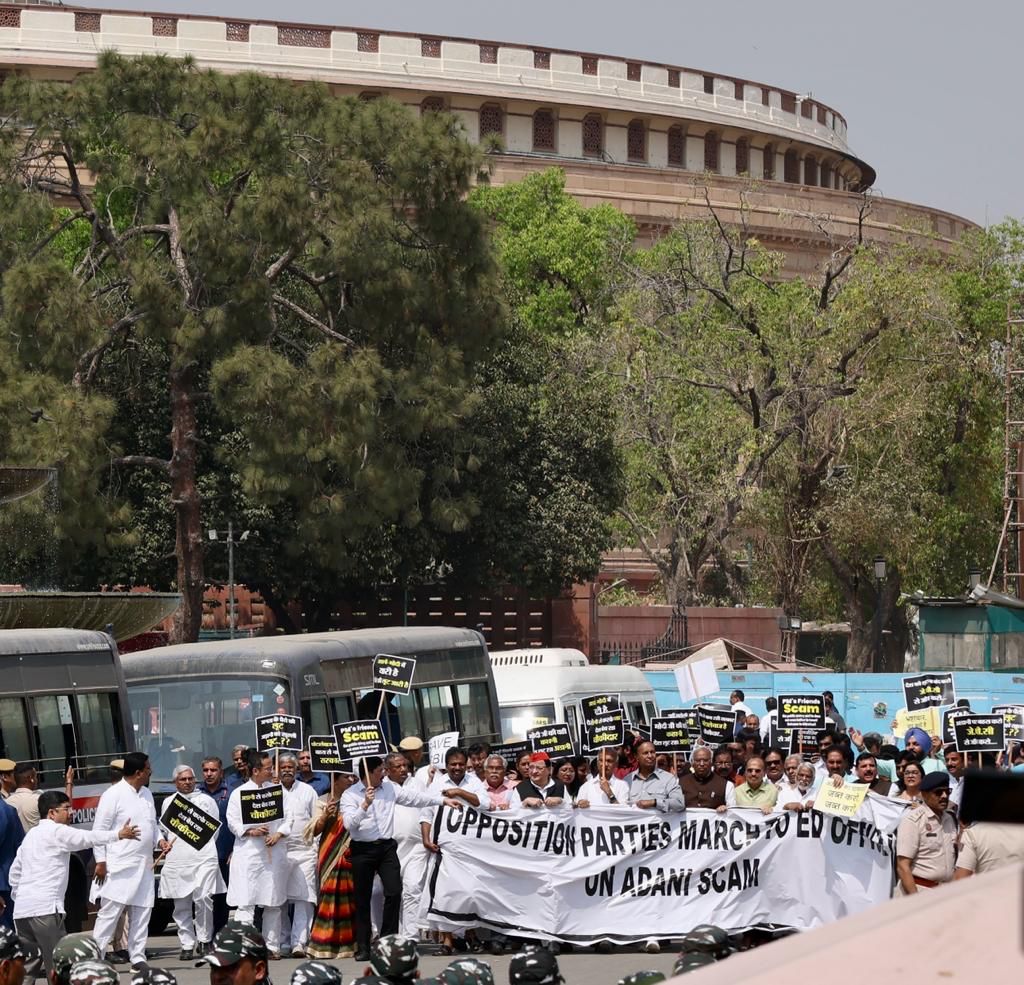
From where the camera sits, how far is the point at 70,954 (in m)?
8.26

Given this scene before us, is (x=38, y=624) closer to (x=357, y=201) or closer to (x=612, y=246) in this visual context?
(x=357, y=201)

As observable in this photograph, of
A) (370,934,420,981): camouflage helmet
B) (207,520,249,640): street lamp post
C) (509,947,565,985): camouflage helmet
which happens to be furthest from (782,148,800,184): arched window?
(509,947,565,985): camouflage helmet

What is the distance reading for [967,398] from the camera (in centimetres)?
4975

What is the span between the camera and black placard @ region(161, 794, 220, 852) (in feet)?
49.2

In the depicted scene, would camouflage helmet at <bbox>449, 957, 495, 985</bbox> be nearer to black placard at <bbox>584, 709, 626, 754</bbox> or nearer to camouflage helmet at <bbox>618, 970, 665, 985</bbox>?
camouflage helmet at <bbox>618, 970, 665, 985</bbox>

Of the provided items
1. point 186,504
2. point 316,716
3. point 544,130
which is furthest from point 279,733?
point 544,130

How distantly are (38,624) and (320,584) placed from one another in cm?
2122

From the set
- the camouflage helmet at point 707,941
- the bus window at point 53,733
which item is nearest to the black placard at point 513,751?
the bus window at point 53,733

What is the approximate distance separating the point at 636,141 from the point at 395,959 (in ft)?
243

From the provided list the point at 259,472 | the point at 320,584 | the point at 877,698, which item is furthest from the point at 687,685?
the point at 320,584

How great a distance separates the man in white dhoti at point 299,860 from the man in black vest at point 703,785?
9.32 ft

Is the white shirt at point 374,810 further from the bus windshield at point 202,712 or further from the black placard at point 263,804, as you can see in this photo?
the bus windshield at point 202,712

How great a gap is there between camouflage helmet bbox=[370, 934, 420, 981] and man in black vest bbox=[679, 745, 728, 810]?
811 cm

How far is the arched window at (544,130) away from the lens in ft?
255
